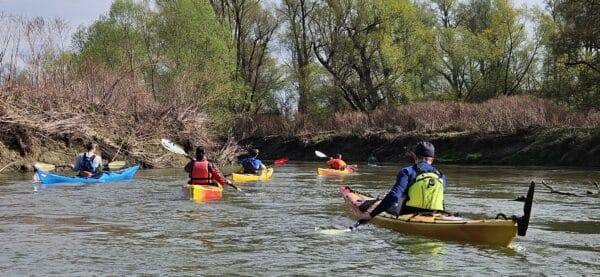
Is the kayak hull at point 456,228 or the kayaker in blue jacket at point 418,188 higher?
the kayaker in blue jacket at point 418,188

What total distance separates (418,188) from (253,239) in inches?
96.3

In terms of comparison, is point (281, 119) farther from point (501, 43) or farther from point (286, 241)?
point (286, 241)

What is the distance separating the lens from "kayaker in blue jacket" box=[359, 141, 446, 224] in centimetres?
865

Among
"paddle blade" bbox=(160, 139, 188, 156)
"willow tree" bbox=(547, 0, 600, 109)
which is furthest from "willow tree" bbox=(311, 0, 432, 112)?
"paddle blade" bbox=(160, 139, 188, 156)

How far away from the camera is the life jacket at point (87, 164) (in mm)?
18391

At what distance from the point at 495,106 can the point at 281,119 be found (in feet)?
55.2

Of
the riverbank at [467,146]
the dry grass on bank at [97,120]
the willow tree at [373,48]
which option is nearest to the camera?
the dry grass on bank at [97,120]

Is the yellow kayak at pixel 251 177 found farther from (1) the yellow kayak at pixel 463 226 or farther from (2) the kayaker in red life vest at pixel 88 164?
(1) the yellow kayak at pixel 463 226

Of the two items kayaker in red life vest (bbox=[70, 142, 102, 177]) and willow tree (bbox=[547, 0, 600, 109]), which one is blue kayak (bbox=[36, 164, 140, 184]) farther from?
willow tree (bbox=[547, 0, 600, 109])

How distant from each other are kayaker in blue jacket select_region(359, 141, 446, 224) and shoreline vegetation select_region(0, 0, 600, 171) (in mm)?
17234

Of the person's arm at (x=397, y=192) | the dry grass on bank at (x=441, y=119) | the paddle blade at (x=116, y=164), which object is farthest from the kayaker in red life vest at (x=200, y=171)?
the dry grass on bank at (x=441, y=119)

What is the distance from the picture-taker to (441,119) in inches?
1508

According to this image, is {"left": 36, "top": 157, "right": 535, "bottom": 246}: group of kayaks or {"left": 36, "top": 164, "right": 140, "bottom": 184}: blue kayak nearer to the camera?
{"left": 36, "top": 157, "right": 535, "bottom": 246}: group of kayaks

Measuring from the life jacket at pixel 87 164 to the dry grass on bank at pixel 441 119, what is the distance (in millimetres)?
22428
